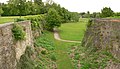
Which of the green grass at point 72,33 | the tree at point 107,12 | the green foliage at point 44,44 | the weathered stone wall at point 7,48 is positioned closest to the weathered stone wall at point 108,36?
the green foliage at point 44,44

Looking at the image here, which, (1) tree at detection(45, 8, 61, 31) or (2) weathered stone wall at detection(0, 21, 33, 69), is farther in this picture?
(1) tree at detection(45, 8, 61, 31)

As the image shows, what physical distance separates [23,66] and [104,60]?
723 cm

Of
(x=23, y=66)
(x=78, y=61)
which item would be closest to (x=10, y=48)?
(x=23, y=66)

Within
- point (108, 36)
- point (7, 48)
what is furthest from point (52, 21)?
point (7, 48)

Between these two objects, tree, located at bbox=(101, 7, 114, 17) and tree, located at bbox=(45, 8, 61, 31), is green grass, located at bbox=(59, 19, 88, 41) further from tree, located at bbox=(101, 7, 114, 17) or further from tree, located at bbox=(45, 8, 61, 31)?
tree, located at bbox=(101, 7, 114, 17)

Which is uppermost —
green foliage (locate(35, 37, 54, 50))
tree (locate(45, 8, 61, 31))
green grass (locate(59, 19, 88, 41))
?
tree (locate(45, 8, 61, 31))

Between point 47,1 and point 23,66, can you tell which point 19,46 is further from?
point 47,1

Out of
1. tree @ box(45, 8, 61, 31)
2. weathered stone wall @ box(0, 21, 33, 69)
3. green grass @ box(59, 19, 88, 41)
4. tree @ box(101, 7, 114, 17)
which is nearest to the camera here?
weathered stone wall @ box(0, 21, 33, 69)

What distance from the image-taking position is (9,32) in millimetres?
14664

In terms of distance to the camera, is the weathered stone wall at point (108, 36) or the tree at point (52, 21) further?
the tree at point (52, 21)

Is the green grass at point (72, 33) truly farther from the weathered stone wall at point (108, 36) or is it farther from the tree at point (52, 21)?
the weathered stone wall at point (108, 36)

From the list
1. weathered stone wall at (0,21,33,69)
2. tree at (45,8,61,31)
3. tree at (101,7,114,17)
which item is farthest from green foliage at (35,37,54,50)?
tree at (45,8,61,31)

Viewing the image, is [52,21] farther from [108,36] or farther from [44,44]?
[108,36]

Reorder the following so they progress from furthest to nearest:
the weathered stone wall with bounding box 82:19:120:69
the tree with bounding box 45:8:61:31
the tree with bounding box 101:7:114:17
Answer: the tree with bounding box 45:8:61:31 → the tree with bounding box 101:7:114:17 → the weathered stone wall with bounding box 82:19:120:69
